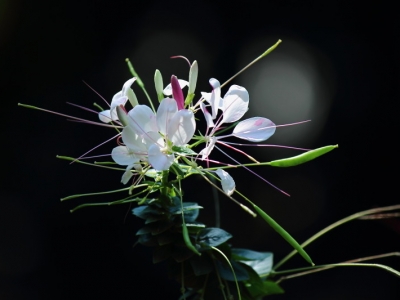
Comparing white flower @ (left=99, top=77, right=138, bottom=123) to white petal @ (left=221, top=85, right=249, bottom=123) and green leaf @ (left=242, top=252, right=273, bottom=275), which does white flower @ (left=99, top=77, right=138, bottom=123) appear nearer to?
white petal @ (left=221, top=85, right=249, bottom=123)

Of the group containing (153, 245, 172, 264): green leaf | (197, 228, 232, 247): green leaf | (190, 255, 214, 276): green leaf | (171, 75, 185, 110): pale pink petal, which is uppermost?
(171, 75, 185, 110): pale pink petal

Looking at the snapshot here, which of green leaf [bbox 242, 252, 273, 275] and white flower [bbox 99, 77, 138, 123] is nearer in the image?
white flower [bbox 99, 77, 138, 123]

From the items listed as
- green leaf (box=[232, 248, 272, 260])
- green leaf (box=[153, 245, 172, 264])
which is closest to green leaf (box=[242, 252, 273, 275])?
green leaf (box=[232, 248, 272, 260])

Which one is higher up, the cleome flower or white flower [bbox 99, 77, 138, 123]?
white flower [bbox 99, 77, 138, 123]

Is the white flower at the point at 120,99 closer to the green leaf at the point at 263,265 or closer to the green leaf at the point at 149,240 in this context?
the green leaf at the point at 149,240

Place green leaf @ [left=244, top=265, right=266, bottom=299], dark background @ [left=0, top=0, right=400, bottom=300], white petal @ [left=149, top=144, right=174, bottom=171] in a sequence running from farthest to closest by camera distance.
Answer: dark background @ [left=0, top=0, right=400, bottom=300]
green leaf @ [left=244, top=265, right=266, bottom=299]
white petal @ [left=149, top=144, right=174, bottom=171]

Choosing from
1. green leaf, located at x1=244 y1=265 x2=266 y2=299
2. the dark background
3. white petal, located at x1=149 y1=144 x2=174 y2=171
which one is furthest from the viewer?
the dark background
